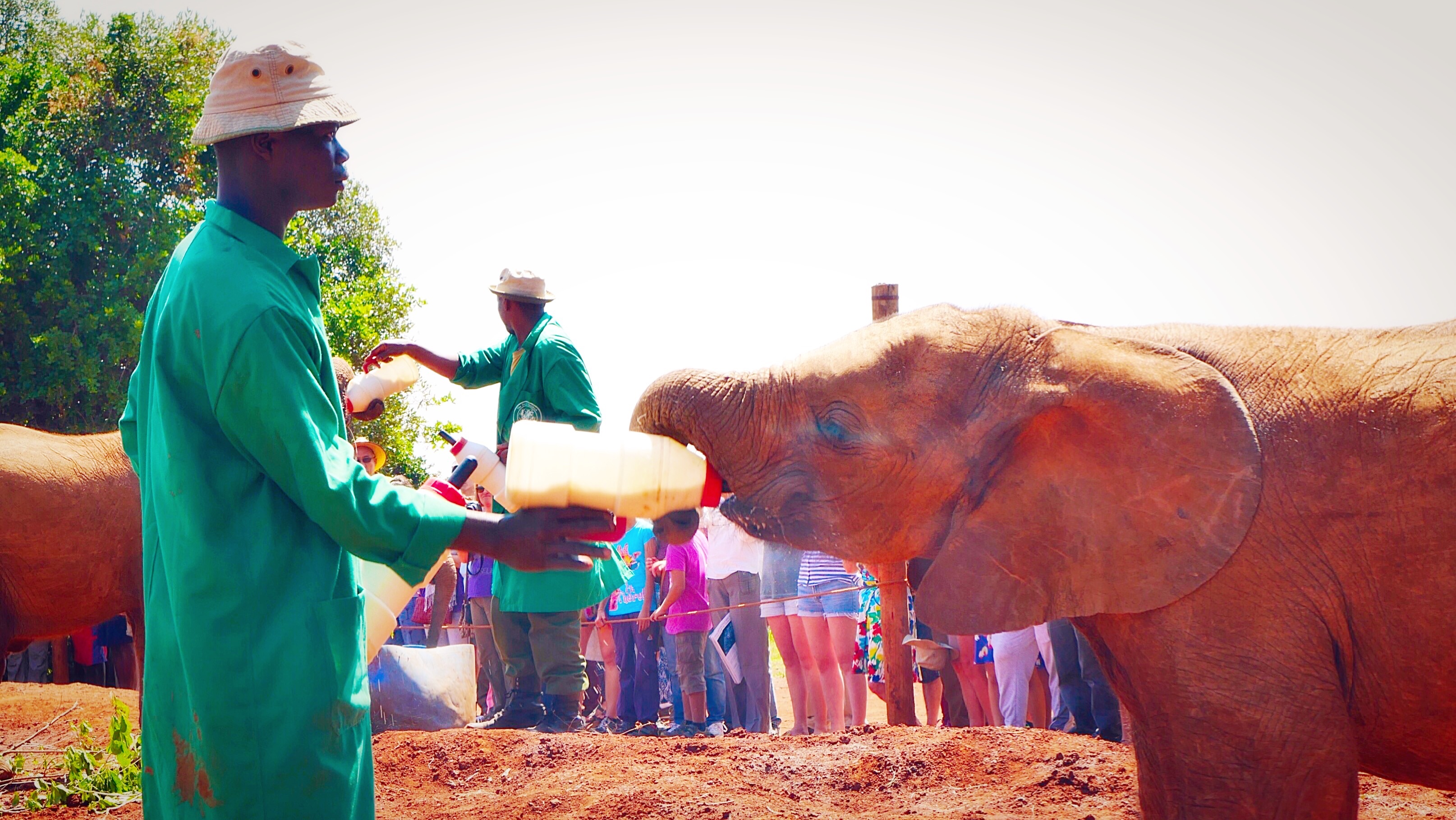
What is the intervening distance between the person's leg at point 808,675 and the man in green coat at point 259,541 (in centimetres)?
716

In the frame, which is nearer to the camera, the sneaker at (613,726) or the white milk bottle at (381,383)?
the white milk bottle at (381,383)

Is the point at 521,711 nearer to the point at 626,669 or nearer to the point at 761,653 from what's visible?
the point at 761,653

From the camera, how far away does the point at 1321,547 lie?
10.1ft

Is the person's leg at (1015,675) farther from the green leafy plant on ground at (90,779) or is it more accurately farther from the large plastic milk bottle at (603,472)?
the green leafy plant on ground at (90,779)

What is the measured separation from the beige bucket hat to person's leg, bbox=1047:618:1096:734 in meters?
6.35

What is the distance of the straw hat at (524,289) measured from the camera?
6.61 metres

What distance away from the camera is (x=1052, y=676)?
27.5 ft

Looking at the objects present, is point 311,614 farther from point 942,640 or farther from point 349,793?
point 942,640

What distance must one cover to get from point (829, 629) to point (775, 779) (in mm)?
3836

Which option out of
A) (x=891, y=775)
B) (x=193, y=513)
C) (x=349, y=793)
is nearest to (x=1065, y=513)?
(x=349, y=793)

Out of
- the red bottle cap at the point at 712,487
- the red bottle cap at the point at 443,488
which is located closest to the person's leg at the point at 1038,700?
the red bottle cap at the point at 712,487

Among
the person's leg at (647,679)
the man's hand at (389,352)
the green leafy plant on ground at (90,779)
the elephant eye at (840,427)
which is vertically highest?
the man's hand at (389,352)

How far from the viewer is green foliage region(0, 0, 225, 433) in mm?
19594

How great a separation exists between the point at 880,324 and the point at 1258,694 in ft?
5.02
